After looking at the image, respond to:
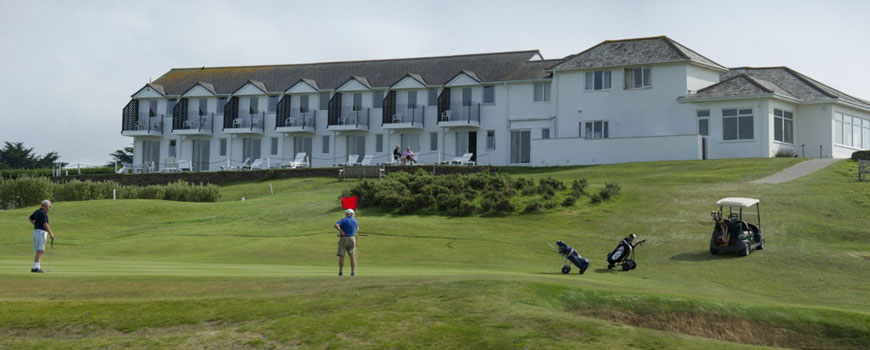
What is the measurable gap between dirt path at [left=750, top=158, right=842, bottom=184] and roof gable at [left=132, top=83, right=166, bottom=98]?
49.2 meters

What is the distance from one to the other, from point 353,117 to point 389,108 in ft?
9.83

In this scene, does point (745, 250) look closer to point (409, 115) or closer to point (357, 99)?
point (409, 115)

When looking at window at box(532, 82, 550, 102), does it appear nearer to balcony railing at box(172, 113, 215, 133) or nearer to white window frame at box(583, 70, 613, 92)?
white window frame at box(583, 70, 613, 92)

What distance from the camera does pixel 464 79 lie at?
59.7m

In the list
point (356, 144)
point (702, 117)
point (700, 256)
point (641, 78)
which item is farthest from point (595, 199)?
point (356, 144)

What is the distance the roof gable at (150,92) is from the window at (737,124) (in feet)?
145

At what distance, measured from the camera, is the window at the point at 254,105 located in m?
66.6

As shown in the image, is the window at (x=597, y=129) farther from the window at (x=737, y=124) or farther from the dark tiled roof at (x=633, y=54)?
the window at (x=737, y=124)

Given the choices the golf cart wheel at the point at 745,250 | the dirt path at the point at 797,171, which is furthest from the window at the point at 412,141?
the golf cart wheel at the point at 745,250

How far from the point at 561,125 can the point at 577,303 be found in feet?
139

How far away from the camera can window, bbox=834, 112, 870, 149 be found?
166 feet

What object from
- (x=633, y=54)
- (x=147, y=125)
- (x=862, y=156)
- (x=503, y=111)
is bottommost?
(x=862, y=156)

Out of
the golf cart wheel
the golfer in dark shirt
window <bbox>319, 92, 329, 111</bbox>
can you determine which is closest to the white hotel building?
window <bbox>319, 92, 329, 111</bbox>

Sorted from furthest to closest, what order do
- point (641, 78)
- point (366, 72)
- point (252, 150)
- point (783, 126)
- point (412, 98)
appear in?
point (252, 150) < point (366, 72) < point (412, 98) < point (641, 78) < point (783, 126)
